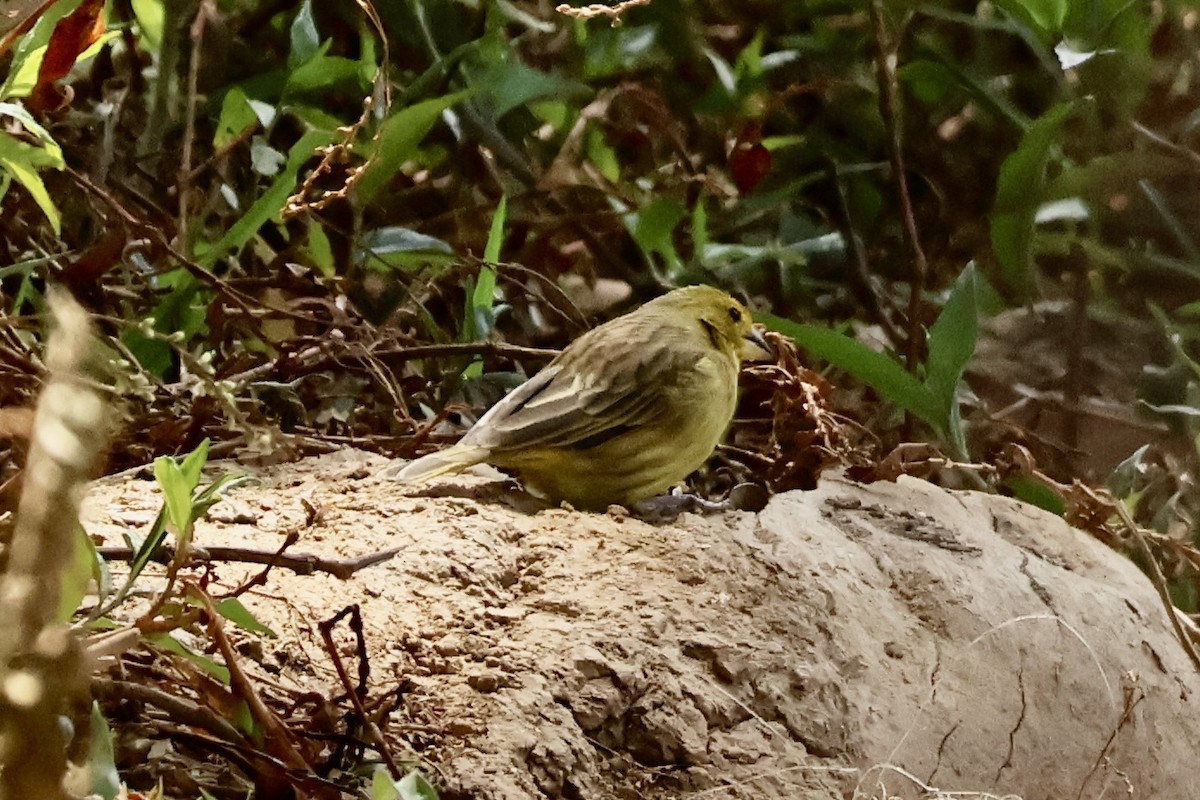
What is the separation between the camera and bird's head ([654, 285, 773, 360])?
2314mm

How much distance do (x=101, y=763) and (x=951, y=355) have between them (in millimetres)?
1827

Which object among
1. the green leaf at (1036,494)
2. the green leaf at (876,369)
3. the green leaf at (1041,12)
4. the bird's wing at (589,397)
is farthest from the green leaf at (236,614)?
the green leaf at (1041,12)

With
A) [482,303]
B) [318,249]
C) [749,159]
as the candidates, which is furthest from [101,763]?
[749,159]

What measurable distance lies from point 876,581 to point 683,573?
0.33 metres

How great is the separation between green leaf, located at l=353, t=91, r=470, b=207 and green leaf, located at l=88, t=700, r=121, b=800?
1828 millimetres

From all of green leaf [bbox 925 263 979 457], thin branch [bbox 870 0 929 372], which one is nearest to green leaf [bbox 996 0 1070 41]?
thin branch [bbox 870 0 929 372]

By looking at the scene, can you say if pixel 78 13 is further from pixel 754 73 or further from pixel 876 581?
pixel 754 73

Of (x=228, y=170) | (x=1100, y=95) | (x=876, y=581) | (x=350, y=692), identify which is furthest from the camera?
(x=1100, y=95)

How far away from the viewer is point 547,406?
6.69ft

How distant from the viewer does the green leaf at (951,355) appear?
2422 mm

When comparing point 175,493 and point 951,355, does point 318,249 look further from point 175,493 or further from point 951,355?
point 175,493

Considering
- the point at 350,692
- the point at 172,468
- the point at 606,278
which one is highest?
the point at 172,468

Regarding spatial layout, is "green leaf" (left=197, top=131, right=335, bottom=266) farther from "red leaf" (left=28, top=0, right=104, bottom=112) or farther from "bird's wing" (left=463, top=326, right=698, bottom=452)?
"red leaf" (left=28, top=0, right=104, bottom=112)

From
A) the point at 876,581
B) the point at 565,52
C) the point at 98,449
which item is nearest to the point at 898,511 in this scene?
the point at 876,581
